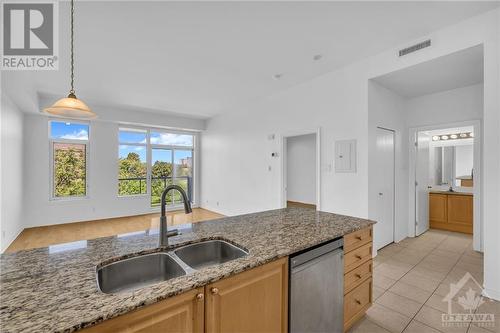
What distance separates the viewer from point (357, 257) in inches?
73.5

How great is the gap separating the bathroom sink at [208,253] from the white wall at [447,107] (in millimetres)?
4467

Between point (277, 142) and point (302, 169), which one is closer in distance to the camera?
point (277, 142)

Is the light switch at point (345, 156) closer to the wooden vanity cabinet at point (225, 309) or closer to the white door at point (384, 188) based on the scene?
the white door at point (384, 188)

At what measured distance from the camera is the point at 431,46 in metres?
2.83

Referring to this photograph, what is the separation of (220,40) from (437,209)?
5.41 metres

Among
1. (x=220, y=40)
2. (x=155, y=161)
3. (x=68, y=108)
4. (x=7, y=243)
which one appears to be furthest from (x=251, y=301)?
(x=155, y=161)

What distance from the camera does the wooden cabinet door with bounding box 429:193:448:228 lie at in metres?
4.71

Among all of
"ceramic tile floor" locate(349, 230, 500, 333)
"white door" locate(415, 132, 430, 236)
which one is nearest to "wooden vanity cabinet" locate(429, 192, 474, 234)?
"white door" locate(415, 132, 430, 236)

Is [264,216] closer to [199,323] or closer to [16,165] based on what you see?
[199,323]

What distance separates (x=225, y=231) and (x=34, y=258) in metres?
1.12

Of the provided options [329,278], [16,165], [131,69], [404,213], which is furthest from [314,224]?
[16,165]

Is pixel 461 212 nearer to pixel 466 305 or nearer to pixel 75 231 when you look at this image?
pixel 466 305

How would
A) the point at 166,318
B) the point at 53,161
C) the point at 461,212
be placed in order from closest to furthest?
the point at 166,318
the point at 461,212
the point at 53,161

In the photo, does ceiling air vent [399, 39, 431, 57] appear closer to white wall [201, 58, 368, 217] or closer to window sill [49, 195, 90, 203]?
white wall [201, 58, 368, 217]
